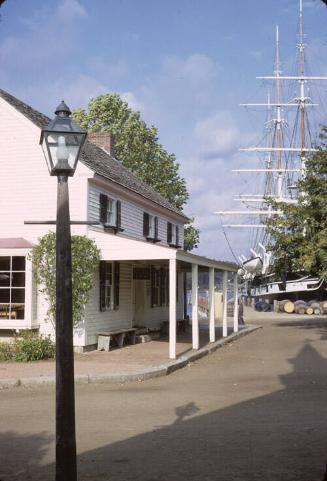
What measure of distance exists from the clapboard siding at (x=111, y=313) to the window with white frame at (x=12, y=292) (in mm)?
1802

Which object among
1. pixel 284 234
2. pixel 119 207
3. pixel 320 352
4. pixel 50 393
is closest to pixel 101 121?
pixel 284 234

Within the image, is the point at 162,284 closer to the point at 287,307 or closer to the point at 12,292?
the point at 12,292

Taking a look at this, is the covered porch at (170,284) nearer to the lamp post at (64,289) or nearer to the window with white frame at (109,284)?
the window with white frame at (109,284)

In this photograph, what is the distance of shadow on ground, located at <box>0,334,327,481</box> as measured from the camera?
19.0 ft

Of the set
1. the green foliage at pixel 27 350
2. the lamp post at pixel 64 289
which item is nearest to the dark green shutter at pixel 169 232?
the green foliage at pixel 27 350

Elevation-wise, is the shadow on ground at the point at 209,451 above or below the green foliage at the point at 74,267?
below

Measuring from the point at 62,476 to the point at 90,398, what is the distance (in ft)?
18.1

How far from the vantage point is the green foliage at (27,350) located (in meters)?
14.5

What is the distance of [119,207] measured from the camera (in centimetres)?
1995

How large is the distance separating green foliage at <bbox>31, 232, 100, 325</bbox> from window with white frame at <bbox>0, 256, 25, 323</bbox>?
0.64m

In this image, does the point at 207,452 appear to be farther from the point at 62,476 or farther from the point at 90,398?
the point at 90,398

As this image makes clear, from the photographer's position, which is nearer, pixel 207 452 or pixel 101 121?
pixel 207 452

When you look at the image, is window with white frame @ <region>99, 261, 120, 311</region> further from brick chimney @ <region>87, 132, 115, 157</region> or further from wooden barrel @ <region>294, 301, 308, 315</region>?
wooden barrel @ <region>294, 301, 308, 315</region>

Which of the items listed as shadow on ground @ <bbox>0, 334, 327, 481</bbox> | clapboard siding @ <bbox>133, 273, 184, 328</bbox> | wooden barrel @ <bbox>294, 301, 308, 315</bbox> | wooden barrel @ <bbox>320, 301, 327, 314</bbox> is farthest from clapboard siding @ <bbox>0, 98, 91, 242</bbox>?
wooden barrel @ <bbox>294, 301, 308, 315</bbox>
